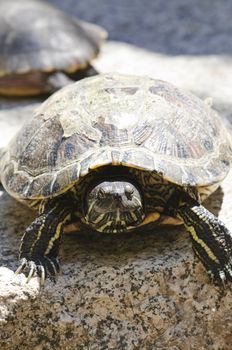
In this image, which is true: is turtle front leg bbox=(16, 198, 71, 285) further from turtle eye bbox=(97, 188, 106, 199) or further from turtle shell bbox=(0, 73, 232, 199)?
turtle eye bbox=(97, 188, 106, 199)

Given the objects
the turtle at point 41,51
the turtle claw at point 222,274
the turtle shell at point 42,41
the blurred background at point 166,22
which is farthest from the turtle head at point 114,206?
the blurred background at point 166,22

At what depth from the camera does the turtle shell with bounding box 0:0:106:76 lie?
15.6 ft

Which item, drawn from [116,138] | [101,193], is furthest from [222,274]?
[116,138]

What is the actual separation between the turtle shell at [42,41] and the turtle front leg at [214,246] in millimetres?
2561

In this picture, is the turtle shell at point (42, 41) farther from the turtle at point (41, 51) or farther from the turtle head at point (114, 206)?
the turtle head at point (114, 206)

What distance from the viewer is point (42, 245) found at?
2.54 meters

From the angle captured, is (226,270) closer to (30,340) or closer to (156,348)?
(156,348)

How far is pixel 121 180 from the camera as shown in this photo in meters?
2.47

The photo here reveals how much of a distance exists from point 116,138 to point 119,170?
0.13 metres

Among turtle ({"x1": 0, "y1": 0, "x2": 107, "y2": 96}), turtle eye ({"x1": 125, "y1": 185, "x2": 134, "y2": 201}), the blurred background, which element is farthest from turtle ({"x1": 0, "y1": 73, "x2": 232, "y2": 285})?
the blurred background

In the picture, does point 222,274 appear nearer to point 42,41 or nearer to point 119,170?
point 119,170

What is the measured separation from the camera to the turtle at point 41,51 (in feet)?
15.4

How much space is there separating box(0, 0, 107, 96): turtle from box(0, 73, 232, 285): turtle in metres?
1.91

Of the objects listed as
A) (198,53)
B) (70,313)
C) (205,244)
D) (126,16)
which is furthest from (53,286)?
(126,16)
